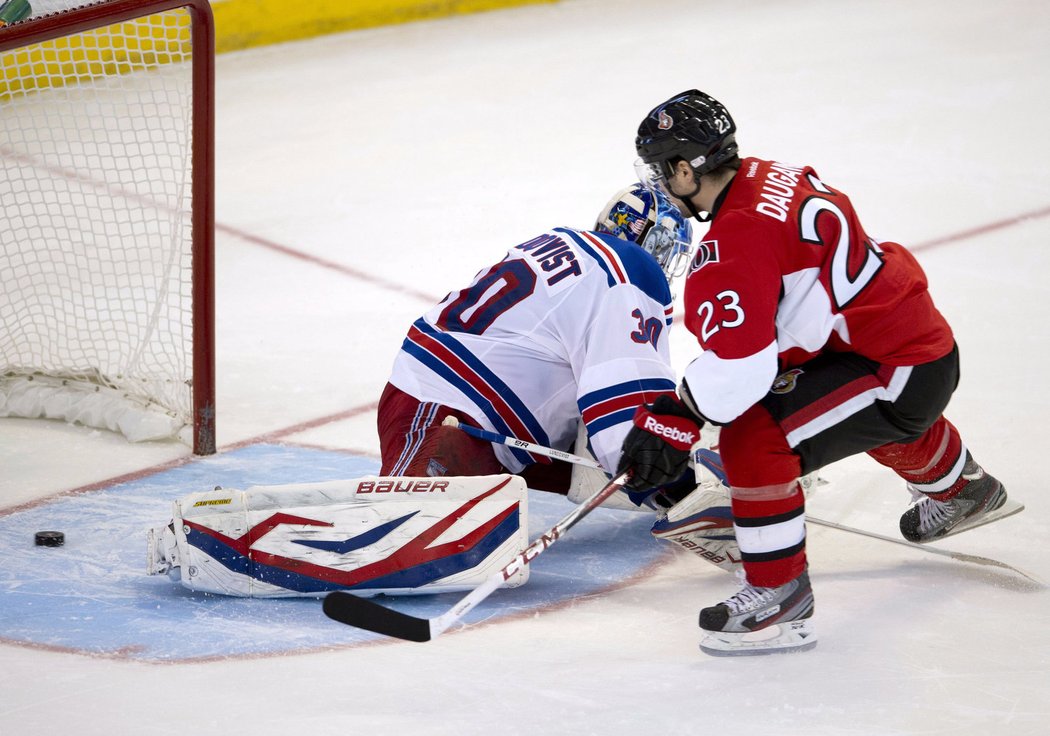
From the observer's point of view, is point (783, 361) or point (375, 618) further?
point (783, 361)

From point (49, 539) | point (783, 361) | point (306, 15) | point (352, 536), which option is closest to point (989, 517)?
point (783, 361)

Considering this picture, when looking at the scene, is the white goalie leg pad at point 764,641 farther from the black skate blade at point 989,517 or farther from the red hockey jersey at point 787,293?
the black skate blade at point 989,517

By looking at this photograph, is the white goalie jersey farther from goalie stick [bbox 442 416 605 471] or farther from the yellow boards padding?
the yellow boards padding

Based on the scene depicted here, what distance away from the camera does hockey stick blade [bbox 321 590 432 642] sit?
2.21 meters

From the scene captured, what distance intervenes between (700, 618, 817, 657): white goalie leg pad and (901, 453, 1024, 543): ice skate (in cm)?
50

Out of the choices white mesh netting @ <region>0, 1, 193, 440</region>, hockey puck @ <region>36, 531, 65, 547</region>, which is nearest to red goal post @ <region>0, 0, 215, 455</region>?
white mesh netting @ <region>0, 1, 193, 440</region>

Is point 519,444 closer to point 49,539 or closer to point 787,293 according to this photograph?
point 787,293

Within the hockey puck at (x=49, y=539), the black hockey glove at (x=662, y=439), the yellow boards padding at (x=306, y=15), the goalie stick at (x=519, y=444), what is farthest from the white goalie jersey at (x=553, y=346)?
the yellow boards padding at (x=306, y=15)

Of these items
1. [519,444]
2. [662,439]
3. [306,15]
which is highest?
[306,15]

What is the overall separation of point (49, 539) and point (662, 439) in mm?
1298

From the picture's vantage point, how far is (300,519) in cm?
255

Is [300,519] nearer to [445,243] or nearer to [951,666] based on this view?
[951,666]

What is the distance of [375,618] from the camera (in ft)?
7.26

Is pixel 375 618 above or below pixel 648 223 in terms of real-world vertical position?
below
